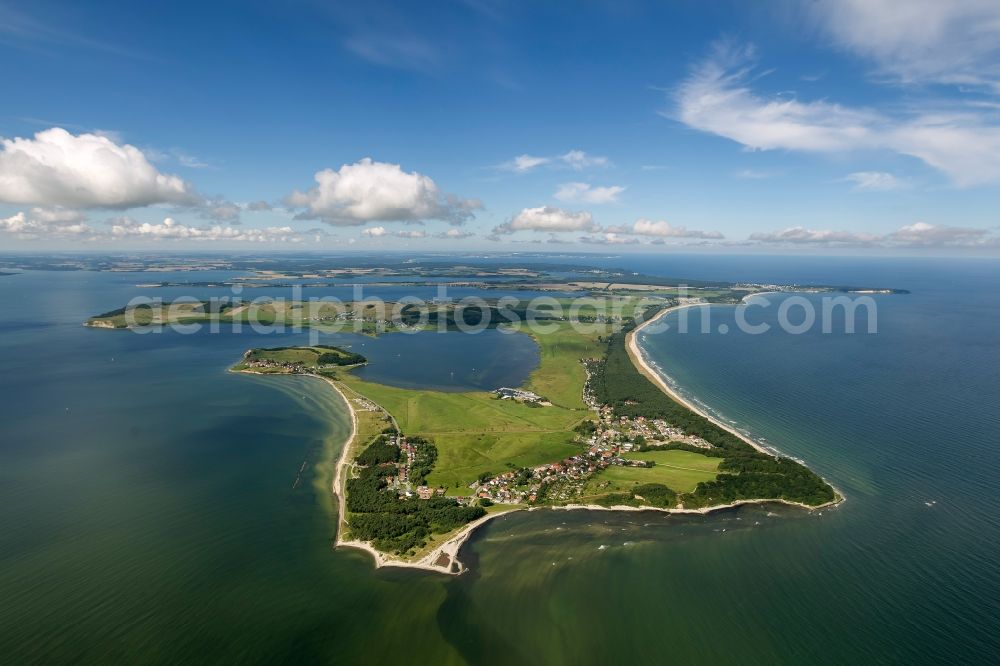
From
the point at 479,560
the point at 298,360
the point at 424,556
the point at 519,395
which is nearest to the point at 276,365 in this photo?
the point at 298,360

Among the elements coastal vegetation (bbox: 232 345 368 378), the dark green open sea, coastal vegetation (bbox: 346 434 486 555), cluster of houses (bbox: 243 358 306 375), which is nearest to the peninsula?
coastal vegetation (bbox: 346 434 486 555)

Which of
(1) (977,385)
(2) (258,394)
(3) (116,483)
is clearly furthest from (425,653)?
(1) (977,385)

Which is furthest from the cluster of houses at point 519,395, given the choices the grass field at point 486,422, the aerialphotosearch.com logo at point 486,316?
the aerialphotosearch.com logo at point 486,316

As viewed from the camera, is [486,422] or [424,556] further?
[486,422]

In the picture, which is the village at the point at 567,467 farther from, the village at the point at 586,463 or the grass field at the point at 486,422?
the grass field at the point at 486,422

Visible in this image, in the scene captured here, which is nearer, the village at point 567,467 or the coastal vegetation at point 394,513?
the coastal vegetation at point 394,513

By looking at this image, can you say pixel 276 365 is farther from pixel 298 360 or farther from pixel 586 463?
pixel 586 463
